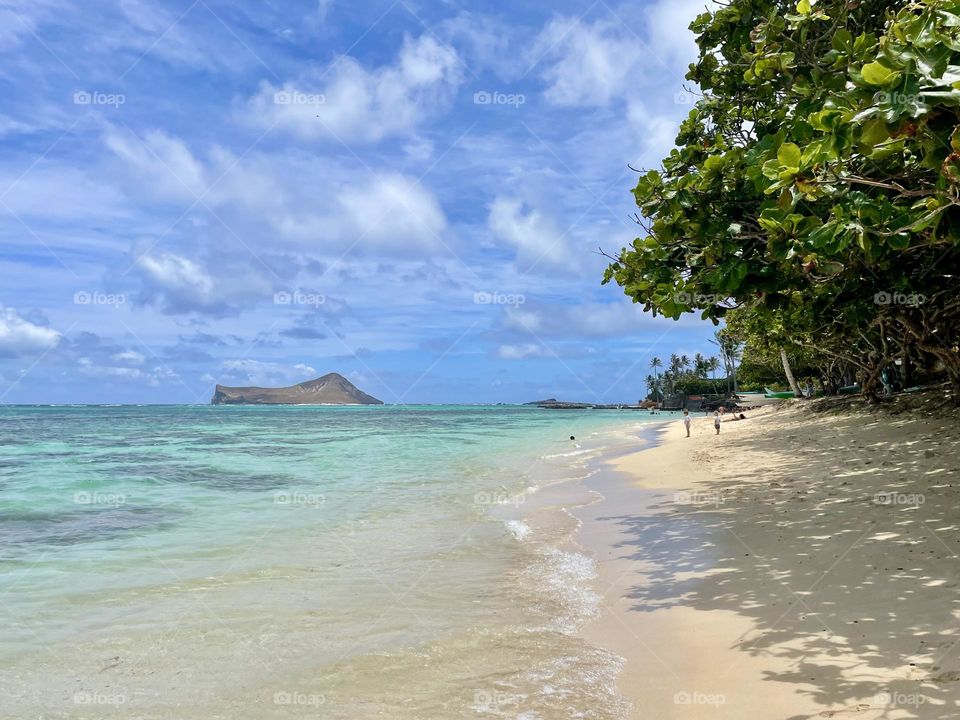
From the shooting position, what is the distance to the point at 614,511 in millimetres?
12867

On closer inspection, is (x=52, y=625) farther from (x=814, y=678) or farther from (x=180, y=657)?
(x=814, y=678)

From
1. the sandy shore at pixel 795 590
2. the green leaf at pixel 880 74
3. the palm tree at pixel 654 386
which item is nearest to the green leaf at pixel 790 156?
the green leaf at pixel 880 74

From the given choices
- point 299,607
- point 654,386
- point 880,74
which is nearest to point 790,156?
point 880,74

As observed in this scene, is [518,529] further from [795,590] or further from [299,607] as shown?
[795,590]

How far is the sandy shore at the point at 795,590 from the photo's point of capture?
14.8ft

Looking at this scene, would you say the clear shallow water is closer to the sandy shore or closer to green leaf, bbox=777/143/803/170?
the sandy shore

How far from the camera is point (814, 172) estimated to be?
513 cm

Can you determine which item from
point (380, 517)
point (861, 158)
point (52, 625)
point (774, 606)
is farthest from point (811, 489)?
point (52, 625)

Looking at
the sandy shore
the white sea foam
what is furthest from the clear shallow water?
the sandy shore

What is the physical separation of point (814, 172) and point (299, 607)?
7102 mm

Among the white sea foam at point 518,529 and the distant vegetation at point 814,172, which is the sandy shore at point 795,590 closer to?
the white sea foam at point 518,529

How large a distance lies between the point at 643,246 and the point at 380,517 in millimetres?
8446

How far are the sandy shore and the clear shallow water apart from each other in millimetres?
623

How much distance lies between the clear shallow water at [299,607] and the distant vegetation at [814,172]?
4180 mm
